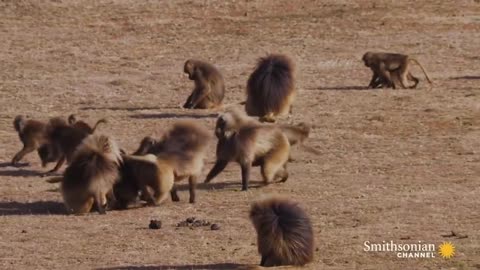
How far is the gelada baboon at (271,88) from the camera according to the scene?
1744cm

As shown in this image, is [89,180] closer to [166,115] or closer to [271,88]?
[271,88]

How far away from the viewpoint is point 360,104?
18.5 meters

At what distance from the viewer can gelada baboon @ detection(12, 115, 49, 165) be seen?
49.4 ft

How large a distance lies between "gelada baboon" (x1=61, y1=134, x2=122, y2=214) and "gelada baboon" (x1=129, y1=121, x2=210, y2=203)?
52 centimetres

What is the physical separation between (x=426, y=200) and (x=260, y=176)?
2205 millimetres

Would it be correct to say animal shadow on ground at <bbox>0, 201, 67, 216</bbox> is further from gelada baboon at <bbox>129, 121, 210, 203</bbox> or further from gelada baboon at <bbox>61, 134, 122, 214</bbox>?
gelada baboon at <bbox>129, 121, 210, 203</bbox>

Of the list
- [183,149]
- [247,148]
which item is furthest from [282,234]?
[247,148]

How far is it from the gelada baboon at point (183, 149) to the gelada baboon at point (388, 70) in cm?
678

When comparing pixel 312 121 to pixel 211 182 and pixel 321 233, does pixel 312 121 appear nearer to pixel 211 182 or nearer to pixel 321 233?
pixel 211 182

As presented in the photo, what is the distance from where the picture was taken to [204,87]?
1831cm

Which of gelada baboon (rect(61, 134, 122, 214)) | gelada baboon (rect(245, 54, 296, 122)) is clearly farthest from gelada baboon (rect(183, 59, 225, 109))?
gelada baboon (rect(61, 134, 122, 214))

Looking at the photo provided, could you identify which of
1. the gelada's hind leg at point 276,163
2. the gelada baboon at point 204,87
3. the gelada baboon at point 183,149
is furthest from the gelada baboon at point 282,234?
the gelada baboon at point 204,87

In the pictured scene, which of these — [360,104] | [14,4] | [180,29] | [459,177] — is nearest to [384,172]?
[459,177]

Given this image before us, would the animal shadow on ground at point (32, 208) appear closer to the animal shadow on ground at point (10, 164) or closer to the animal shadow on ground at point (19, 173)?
the animal shadow on ground at point (19, 173)
